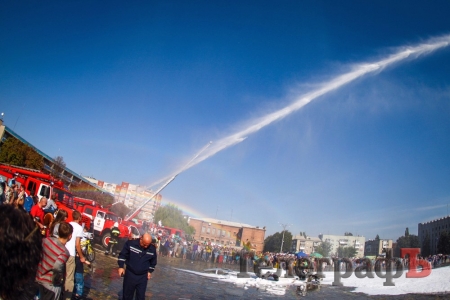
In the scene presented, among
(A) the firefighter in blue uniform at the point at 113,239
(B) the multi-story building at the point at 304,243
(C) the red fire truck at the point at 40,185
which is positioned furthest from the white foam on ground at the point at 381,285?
(B) the multi-story building at the point at 304,243

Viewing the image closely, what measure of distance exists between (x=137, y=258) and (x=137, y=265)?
0.15 metres

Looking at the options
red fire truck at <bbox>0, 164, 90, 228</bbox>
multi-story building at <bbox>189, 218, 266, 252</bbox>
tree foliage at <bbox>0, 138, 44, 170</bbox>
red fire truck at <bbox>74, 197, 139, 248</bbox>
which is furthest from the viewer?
multi-story building at <bbox>189, 218, 266, 252</bbox>

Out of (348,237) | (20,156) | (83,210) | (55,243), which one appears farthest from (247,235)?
(55,243)

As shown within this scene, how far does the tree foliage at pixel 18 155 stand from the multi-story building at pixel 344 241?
469 ft

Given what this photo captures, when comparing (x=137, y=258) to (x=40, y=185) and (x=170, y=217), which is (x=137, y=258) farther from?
(x=170, y=217)

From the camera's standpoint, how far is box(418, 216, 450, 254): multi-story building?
56916mm

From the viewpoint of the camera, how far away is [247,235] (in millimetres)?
134875

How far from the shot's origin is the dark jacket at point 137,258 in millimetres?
6981

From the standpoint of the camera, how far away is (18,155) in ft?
200

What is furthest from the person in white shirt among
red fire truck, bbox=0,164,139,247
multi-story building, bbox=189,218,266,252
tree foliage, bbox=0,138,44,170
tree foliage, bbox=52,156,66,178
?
multi-story building, bbox=189,218,266,252

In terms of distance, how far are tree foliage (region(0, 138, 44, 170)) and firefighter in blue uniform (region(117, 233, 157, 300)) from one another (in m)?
63.7

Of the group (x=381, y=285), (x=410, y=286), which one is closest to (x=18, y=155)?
(x=381, y=285)

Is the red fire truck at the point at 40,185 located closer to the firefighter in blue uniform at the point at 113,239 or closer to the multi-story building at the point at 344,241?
the firefighter in blue uniform at the point at 113,239

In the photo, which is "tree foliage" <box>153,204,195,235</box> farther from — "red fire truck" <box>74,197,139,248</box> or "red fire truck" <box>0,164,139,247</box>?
"red fire truck" <box>0,164,139,247</box>
